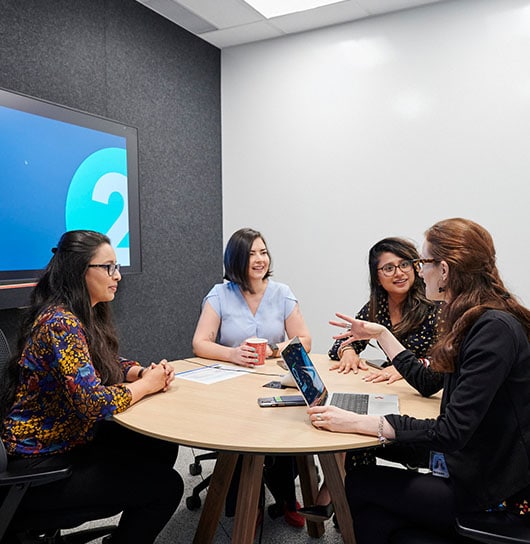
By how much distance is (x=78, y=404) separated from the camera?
1.51m

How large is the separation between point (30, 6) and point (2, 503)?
230 centimetres

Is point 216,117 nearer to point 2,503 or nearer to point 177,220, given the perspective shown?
point 177,220

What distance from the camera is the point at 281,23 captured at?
3.62 m

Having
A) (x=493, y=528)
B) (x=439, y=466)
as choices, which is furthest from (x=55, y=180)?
(x=493, y=528)

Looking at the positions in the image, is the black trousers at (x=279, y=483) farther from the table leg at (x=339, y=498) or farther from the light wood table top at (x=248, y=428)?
the table leg at (x=339, y=498)

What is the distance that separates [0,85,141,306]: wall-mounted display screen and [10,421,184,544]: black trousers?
3.78 ft

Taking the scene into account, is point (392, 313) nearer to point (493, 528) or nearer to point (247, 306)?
point (247, 306)

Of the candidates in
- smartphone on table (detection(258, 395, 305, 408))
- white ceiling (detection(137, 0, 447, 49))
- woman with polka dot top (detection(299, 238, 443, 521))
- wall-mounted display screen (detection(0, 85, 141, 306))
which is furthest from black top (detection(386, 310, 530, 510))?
white ceiling (detection(137, 0, 447, 49))

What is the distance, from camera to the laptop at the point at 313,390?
1523 millimetres

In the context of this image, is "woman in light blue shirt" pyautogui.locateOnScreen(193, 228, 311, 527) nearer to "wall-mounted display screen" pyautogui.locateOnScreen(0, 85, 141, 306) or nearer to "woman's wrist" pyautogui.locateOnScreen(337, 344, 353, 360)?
"woman's wrist" pyautogui.locateOnScreen(337, 344, 353, 360)

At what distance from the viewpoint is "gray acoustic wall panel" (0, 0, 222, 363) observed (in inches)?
107

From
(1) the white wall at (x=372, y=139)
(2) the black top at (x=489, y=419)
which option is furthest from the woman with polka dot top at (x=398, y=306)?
(1) the white wall at (x=372, y=139)

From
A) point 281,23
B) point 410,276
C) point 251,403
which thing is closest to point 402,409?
point 251,403

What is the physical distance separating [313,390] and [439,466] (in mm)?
385
